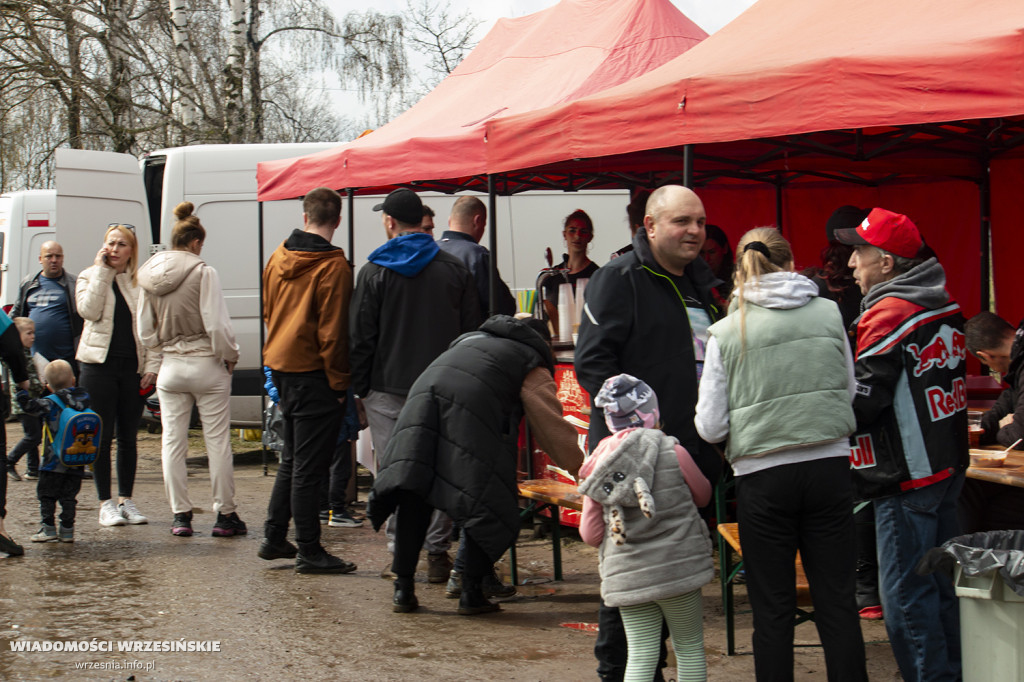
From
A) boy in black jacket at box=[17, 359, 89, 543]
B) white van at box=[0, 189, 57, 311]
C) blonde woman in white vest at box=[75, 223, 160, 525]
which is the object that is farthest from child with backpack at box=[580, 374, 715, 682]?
white van at box=[0, 189, 57, 311]

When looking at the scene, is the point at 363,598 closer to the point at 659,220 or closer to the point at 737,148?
the point at 659,220

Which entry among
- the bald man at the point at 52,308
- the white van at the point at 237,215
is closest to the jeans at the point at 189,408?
the bald man at the point at 52,308

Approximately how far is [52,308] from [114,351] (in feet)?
8.57

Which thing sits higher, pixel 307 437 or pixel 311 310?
pixel 311 310

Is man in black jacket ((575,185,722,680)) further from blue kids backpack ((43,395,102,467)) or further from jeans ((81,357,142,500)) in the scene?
jeans ((81,357,142,500))

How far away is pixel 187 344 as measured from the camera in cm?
653

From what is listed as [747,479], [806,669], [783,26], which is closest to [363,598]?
[806,669]

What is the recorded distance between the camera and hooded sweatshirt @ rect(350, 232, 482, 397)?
5.50m

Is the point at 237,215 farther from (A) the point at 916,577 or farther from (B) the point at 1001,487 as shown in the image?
(A) the point at 916,577

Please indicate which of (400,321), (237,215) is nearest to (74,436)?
(400,321)

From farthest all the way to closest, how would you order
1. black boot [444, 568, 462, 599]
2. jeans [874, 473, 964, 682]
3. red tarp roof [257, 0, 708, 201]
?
1. red tarp roof [257, 0, 708, 201]
2. black boot [444, 568, 462, 599]
3. jeans [874, 473, 964, 682]

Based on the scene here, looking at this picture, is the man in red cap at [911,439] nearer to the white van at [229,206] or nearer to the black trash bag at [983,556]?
the black trash bag at [983,556]

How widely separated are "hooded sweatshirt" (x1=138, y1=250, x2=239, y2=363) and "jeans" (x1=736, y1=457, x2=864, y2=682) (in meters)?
4.07

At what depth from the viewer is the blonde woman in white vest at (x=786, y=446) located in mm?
3283
